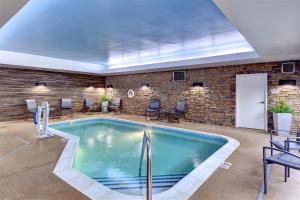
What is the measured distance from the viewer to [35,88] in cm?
879

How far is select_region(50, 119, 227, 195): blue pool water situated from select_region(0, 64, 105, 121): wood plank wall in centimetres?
275

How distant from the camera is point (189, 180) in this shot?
2707 mm

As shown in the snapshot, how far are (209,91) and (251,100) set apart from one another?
157 cm

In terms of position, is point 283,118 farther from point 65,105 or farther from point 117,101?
point 65,105

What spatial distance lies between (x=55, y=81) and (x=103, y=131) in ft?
15.2

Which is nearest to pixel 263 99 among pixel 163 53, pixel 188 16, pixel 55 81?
pixel 163 53

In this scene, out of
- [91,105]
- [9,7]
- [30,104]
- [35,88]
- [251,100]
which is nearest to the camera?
[9,7]

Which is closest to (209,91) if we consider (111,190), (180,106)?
(180,106)

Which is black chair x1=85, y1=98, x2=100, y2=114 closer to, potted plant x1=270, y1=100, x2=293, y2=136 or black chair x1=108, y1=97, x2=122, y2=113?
black chair x1=108, y1=97, x2=122, y2=113

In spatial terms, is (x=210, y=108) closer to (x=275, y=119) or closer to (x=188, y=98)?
(x=188, y=98)

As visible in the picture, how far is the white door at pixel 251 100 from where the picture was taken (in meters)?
6.28

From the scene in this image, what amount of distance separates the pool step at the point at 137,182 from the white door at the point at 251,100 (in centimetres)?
451

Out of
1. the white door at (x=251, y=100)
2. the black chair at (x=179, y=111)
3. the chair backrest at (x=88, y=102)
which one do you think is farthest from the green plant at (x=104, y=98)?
the white door at (x=251, y=100)

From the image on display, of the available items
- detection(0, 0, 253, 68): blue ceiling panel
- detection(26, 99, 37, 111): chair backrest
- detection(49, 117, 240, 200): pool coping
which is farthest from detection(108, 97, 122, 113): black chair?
detection(49, 117, 240, 200): pool coping
